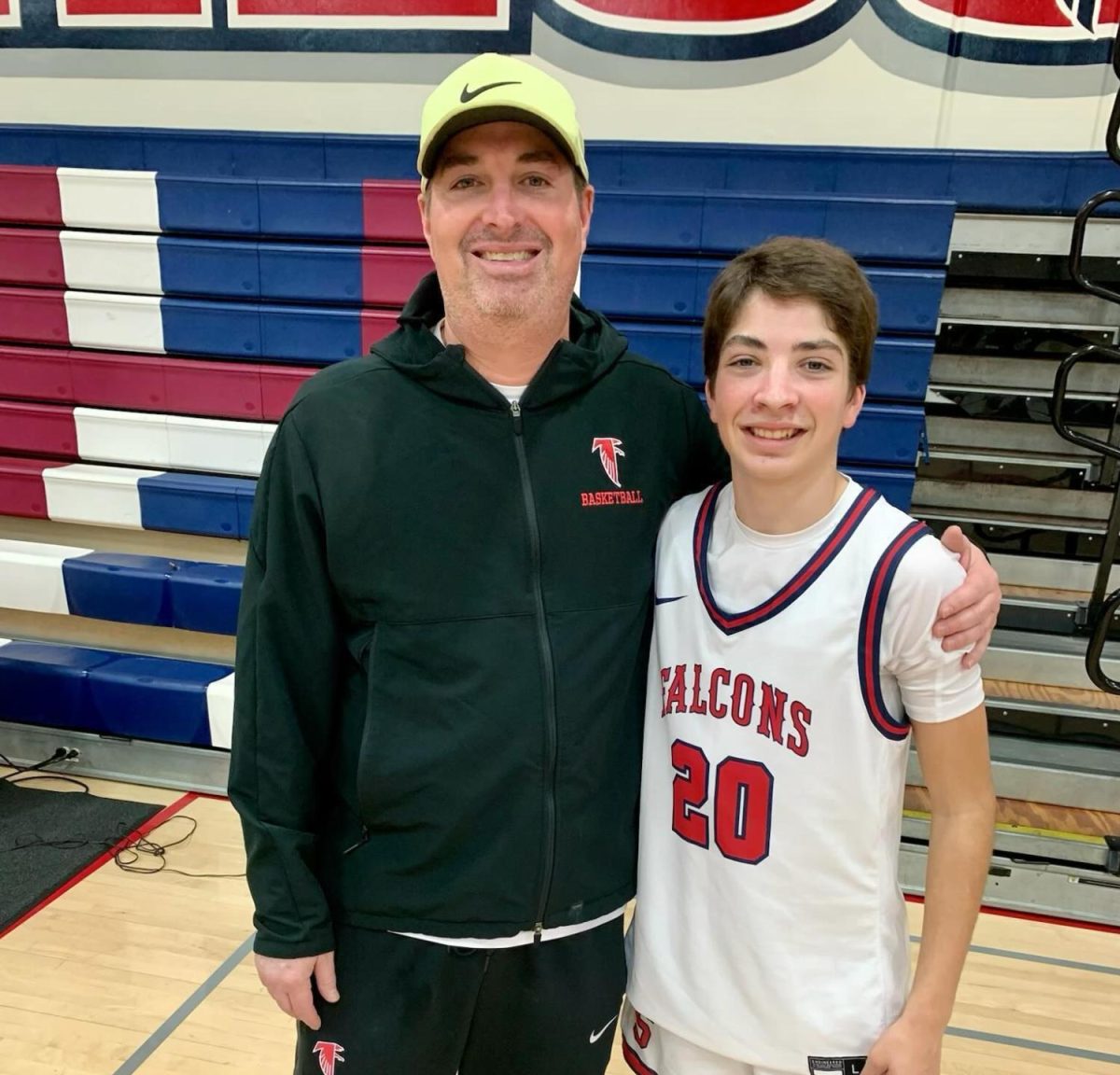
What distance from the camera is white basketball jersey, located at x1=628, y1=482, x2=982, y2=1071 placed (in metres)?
0.97

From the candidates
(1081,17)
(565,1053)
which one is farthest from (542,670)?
(1081,17)

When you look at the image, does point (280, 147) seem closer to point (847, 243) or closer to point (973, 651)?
point (847, 243)

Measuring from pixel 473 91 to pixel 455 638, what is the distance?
2.10 feet

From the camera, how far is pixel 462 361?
1054mm

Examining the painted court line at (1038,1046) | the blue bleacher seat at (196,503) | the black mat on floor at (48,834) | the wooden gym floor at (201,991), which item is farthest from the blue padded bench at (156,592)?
the painted court line at (1038,1046)

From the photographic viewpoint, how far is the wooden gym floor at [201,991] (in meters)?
1.90

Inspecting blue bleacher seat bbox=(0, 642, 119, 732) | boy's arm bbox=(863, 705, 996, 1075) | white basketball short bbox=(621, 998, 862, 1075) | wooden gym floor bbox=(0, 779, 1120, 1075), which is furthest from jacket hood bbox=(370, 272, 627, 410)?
blue bleacher seat bbox=(0, 642, 119, 732)

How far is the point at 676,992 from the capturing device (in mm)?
1059

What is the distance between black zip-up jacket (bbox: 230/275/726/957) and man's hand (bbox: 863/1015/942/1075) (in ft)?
1.14

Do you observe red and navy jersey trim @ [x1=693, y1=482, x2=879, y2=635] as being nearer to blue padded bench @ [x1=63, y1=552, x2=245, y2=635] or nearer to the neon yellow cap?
Answer: the neon yellow cap

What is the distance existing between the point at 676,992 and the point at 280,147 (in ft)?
9.40

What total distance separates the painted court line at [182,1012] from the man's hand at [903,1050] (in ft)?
5.15

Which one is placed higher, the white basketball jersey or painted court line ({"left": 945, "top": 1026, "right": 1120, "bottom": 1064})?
the white basketball jersey

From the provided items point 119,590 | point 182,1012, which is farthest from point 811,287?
point 119,590
